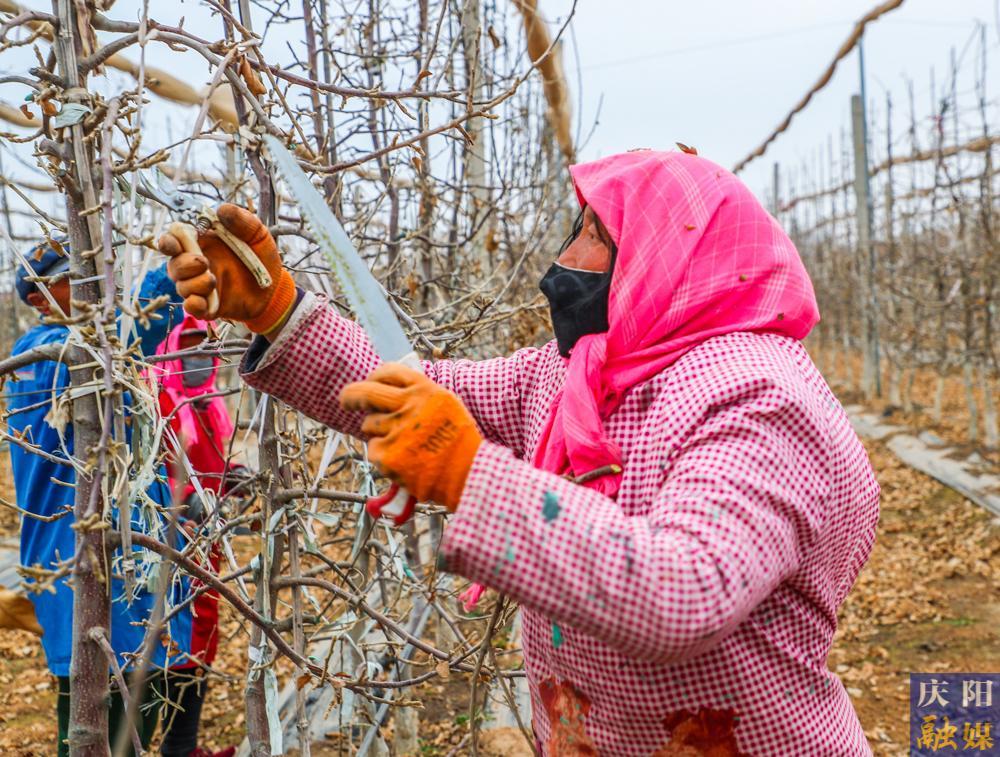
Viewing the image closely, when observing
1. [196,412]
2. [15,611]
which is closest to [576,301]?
[196,412]

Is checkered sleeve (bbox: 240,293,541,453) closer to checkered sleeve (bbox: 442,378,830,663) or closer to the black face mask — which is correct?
the black face mask

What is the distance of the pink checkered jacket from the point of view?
3.58 ft

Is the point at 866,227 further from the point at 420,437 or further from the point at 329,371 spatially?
the point at 420,437

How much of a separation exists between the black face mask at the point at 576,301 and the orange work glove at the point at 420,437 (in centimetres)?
46

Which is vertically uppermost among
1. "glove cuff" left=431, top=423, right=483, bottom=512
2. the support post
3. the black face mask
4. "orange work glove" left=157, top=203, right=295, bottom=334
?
"orange work glove" left=157, top=203, right=295, bottom=334

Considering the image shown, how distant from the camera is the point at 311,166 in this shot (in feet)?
5.61

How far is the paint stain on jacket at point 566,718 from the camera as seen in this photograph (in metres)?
1.46

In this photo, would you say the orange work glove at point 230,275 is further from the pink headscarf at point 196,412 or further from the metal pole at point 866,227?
the metal pole at point 866,227

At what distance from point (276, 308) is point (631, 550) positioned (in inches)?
34.3

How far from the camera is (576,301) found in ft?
5.14

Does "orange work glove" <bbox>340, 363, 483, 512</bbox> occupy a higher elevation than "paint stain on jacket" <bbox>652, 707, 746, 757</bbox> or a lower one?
higher

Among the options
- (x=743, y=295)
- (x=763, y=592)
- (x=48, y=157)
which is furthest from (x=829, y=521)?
(x=48, y=157)

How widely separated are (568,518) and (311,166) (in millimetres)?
967

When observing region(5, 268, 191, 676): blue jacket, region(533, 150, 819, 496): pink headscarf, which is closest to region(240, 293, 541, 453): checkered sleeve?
region(533, 150, 819, 496): pink headscarf
